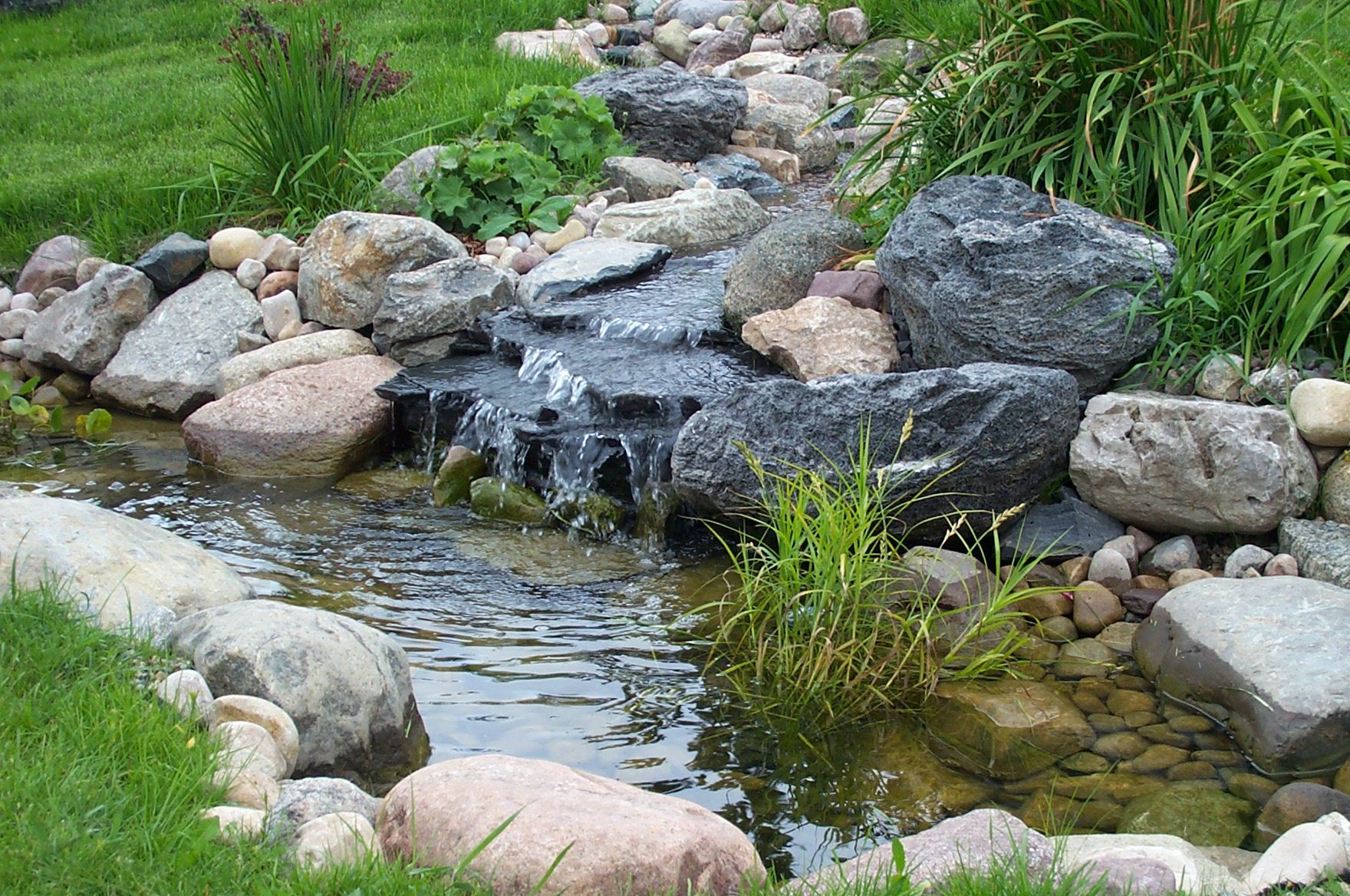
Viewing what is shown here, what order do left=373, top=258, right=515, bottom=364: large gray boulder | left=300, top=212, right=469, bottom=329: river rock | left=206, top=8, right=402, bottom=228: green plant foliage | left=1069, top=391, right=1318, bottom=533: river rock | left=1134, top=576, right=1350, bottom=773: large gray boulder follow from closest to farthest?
left=1134, top=576, right=1350, bottom=773: large gray boulder → left=1069, top=391, right=1318, bottom=533: river rock → left=373, top=258, right=515, bottom=364: large gray boulder → left=300, top=212, right=469, bottom=329: river rock → left=206, top=8, right=402, bottom=228: green plant foliage

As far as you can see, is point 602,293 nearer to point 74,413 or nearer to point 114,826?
point 74,413


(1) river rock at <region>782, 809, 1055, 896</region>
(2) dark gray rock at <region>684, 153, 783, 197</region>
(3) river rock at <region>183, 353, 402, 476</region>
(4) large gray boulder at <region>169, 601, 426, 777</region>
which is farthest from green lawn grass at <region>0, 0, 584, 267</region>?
(1) river rock at <region>782, 809, 1055, 896</region>

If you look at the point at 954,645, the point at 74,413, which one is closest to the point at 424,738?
the point at 954,645

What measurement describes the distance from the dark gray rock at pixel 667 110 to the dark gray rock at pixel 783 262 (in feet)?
11.2

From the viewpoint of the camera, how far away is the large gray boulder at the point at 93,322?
7.52 meters

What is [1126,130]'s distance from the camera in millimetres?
5582

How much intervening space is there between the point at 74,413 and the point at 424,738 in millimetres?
4733

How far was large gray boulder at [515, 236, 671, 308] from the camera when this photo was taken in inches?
285

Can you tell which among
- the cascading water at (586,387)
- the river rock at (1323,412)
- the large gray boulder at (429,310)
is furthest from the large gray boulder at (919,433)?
the large gray boulder at (429,310)

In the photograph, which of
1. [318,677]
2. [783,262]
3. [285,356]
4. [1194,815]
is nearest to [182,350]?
[285,356]

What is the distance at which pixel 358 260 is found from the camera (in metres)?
7.20

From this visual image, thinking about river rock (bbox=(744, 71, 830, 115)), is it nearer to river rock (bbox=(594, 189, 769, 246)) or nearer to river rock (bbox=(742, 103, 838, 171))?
river rock (bbox=(742, 103, 838, 171))

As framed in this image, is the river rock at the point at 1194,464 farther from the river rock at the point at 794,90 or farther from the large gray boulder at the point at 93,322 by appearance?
the river rock at the point at 794,90

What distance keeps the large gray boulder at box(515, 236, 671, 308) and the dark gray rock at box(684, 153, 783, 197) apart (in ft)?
6.91
